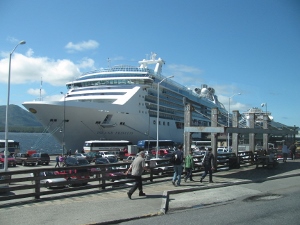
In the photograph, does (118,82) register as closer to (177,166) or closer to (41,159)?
(41,159)

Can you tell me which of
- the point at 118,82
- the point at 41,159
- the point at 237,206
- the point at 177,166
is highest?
the point at 118,82

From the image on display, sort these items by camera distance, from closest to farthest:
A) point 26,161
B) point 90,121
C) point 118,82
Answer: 1. point 26,161
2. point 90,121
3. point 118,82

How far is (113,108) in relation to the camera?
153 ft

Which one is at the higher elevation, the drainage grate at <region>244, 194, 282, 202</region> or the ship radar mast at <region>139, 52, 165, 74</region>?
the ship radar mast at <region>139, 52, 165, 74</region>

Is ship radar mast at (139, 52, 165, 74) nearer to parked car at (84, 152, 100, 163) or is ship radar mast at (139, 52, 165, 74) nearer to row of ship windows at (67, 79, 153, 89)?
row of ship windows at (67, 79, 153, 89)

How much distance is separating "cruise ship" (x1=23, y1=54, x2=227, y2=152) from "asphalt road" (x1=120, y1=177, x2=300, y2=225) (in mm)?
29594

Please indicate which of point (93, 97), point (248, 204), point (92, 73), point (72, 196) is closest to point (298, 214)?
point (248, 204)

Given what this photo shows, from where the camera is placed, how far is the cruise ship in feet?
146

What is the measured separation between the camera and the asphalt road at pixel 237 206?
6613 mm

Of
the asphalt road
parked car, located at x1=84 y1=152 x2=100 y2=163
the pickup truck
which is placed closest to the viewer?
the asphalt road

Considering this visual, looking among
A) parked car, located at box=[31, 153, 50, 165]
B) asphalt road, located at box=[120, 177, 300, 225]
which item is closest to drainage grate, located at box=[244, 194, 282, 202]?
asphalt road, located at box=[120, 177, 300, 225]

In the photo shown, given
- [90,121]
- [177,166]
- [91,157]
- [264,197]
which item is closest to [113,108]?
[90,121]

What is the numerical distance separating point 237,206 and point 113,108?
3934 centimetres

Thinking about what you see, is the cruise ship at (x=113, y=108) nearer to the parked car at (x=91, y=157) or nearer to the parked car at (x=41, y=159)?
the parked car at (x=91, y=157)
